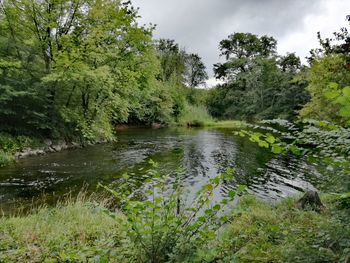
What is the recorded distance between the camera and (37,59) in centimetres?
1339

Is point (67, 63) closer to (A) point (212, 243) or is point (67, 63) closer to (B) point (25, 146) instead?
(B) point (25, 146)

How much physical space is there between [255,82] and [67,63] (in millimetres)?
32594

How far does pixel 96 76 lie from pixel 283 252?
11755 millimetres

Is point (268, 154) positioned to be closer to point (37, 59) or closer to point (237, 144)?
point (237, 144)

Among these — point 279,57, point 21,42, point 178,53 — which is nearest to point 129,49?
point 21,42

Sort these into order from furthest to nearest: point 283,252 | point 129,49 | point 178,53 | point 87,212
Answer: point 178,53
point 129,49
point 87,212
point 283,252

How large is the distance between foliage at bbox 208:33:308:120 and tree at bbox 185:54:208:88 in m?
3.56

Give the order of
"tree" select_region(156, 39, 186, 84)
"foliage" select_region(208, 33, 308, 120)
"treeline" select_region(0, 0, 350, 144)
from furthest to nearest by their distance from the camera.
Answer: "tree" select_region(156, 39, 186, 84), "foliage" select_region(208, 33, 308, 120), "treeline" select_region(0, 0, 350, 144)

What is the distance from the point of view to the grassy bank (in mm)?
2352

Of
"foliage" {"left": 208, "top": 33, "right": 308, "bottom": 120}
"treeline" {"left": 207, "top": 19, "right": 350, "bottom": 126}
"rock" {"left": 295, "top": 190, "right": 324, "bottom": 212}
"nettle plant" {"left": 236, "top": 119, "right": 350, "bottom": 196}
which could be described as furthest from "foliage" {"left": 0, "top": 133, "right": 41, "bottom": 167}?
"foliage" {"left": 208, "top": 33, "right": 308, "bottom": 120}

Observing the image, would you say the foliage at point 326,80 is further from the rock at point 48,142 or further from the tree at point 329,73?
the rock at point 48,142

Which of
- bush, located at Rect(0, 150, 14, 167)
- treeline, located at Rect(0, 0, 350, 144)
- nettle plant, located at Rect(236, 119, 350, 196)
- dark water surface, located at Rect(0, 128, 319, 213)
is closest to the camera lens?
nettle plant, located at Rect(236, 119, 350, 196)

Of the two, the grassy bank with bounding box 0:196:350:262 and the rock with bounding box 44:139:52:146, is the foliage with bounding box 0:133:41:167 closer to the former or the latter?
the rock with bounding box 44:139:52:146

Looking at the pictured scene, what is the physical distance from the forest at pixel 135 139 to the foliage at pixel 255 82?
372 mm
